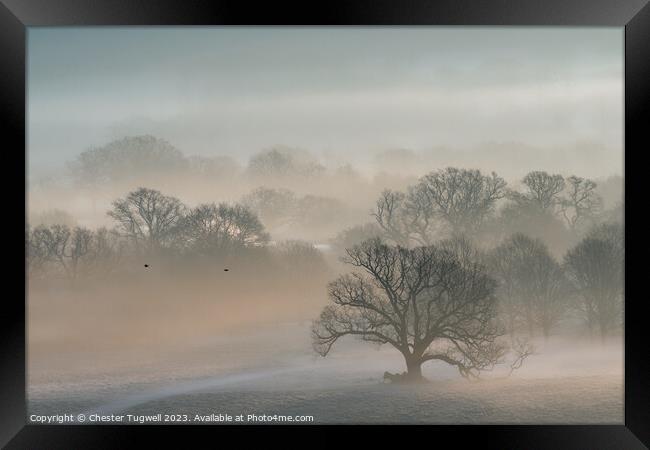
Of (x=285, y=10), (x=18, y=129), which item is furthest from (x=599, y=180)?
(x=18, y=129)

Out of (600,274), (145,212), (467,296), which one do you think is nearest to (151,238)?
(145,212)

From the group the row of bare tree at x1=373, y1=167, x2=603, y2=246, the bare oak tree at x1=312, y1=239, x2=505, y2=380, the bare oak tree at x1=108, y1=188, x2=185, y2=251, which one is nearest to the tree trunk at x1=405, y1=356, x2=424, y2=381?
the bare oak tree at x1=312, y1=239, x2=505, y2=380

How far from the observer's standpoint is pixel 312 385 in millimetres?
3975

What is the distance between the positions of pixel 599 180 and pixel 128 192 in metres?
3.15

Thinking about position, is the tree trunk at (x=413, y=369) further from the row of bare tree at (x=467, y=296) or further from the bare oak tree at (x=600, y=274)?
the bare oak tree at (x=600, y=274)

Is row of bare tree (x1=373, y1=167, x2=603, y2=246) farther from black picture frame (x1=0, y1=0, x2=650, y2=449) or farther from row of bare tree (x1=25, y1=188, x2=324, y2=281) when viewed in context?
row of bare tree (x1=25, y1=188, x2=324, y2=281)

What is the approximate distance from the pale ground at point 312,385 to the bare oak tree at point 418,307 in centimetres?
9

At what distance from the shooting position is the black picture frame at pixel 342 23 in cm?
364

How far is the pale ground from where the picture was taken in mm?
3855

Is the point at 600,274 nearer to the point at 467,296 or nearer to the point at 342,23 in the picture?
the point at 467,296

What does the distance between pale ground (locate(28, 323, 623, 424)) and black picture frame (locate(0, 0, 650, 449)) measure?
0.50ft

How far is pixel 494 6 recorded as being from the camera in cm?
365

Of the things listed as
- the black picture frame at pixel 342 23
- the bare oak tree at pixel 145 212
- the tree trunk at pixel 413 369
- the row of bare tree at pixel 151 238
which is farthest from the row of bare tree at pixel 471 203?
the bare oak tree at pixel 145 212

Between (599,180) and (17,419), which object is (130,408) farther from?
(599,180)
